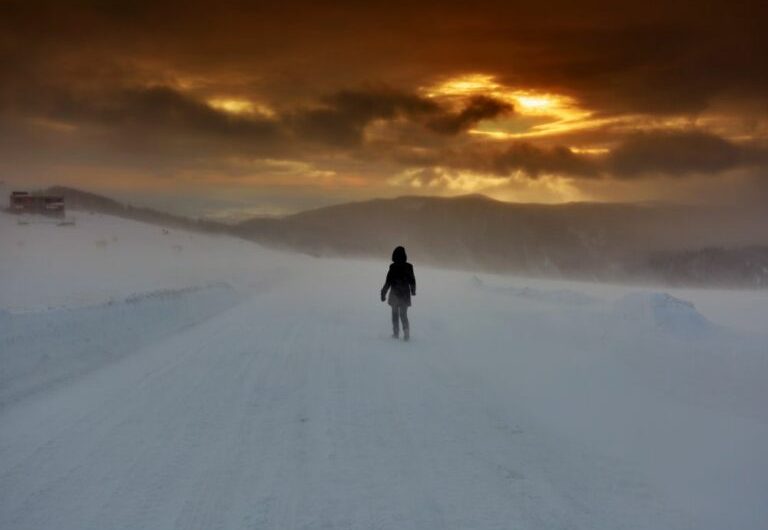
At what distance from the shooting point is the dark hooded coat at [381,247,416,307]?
A: 16.1 metres

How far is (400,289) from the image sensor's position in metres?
16.2

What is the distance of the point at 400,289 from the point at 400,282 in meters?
0.19

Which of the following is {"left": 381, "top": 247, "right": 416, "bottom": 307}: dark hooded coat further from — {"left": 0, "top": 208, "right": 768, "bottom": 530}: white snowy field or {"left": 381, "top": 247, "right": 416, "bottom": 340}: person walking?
{"left": 0, "top": 208, "right": 768, "bottom": 530}: white snowy field

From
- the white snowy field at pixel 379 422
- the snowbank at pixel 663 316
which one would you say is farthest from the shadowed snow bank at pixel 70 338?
the snowbank at pixel 663 316

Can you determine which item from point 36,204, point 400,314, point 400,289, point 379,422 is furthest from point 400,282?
point 36,204

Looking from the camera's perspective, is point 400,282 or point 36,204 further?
point 36,204

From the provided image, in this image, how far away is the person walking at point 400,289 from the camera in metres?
16.1

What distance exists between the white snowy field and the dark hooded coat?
1.07 m

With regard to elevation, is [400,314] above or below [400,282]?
below

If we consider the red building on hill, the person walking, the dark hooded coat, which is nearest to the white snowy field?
the person walking

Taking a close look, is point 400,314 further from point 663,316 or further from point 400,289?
point 663,316

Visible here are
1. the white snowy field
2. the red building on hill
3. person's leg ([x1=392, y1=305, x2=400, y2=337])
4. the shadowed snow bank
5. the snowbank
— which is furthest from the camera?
the red building on hill

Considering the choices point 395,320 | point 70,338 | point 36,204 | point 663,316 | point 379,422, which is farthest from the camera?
point 36,204

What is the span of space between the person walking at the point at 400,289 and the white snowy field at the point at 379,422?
1.83ft
